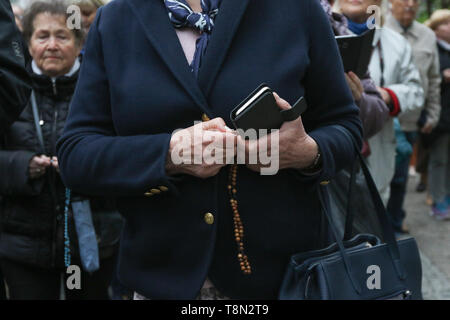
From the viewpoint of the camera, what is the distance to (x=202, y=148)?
1.46m

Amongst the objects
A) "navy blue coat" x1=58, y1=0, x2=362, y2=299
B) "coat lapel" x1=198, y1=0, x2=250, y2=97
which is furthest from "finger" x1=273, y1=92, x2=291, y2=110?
"coat lapel" x1=198, y1=0, x2=250, y2=97

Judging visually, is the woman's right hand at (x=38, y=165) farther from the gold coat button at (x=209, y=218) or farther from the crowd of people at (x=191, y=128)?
the gold coat button at (x=209, y=218)

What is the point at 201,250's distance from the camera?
1.60 metres

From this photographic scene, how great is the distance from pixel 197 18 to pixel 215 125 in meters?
0.36

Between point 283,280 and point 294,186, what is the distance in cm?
27

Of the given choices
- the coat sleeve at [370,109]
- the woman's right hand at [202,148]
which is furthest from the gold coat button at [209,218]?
the coat sleeve at [370,109]

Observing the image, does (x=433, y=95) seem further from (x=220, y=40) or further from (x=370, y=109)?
(x=220, y=40)

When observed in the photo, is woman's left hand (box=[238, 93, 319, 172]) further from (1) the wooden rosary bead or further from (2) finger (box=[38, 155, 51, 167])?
(2) finger (box=[38, 155, 51, 167])

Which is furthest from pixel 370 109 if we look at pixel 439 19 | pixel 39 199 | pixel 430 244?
pixel 439 19

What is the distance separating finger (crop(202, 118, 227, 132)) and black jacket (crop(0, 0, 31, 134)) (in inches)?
27.8

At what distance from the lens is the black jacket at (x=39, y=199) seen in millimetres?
2650

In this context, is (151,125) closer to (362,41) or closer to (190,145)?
(190,145)

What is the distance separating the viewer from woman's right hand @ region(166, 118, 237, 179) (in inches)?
56.7

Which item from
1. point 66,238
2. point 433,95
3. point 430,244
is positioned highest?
point 66,238
